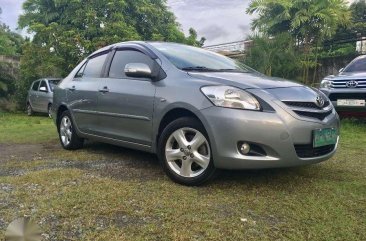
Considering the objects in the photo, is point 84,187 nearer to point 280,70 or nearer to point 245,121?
point 245,121

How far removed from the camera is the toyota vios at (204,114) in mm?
3395

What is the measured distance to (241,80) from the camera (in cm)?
376

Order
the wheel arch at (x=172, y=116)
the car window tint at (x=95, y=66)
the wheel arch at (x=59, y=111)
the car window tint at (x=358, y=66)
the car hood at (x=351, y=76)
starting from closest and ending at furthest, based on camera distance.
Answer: the wheel arch at (x=172, y=116)
the car window tint at (x=95, y=66)
the wheel arch at (x=59, y=111)
the car hood at (x=351, y=76)
the car window tint at (x=358, y=66)

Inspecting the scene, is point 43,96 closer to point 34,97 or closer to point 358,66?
point 34,97

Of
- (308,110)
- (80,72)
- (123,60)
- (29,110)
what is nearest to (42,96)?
(29,110)

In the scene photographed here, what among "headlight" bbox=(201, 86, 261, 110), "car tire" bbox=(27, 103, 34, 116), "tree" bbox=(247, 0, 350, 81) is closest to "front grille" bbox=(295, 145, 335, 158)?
"headlight" bbox=(201, 86, 261, 110)

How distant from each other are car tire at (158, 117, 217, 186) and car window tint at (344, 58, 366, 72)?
572 cm

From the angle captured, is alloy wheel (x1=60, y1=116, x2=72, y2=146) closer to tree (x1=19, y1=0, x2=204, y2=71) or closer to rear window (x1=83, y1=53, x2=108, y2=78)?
rear window (x1=83, y1=53, x2=108, y2=78)

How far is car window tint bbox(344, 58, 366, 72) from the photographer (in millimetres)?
8167

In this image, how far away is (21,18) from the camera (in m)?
23.8

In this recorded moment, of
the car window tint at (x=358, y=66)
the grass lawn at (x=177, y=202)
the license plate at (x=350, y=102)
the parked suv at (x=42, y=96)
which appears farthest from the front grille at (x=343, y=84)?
the parked suv at (x=42, y=96)

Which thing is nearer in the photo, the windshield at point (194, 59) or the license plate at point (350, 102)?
the windshield at point (194, 59)

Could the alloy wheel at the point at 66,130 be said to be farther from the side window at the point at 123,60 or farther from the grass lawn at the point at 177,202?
the side window at the point at 123,60

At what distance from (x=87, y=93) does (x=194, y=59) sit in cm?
156
